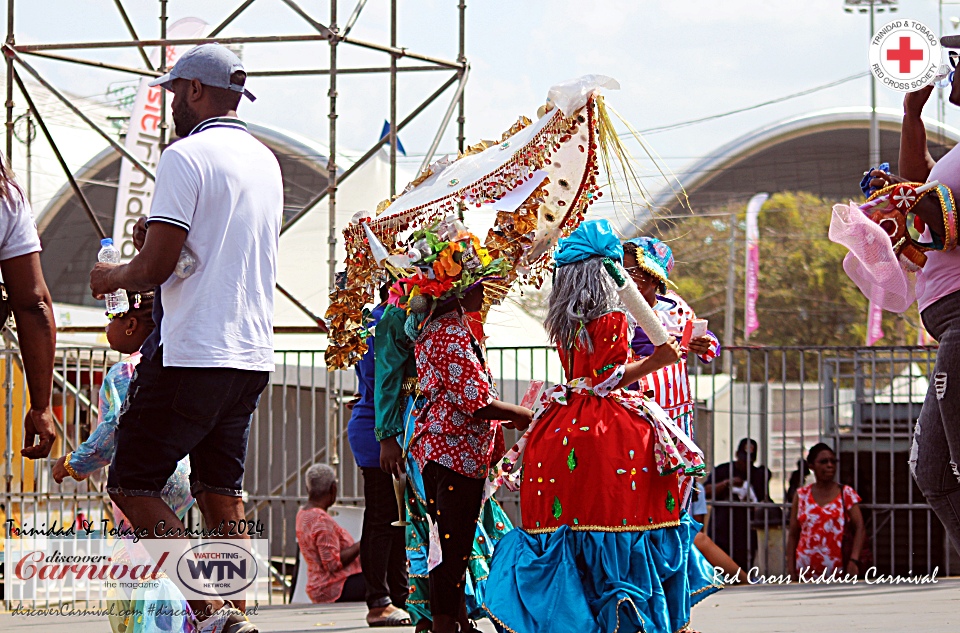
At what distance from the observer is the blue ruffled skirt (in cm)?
480

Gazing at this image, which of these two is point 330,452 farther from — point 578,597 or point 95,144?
point 95,144

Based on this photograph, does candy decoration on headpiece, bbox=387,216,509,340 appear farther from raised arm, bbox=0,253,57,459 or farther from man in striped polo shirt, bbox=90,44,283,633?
raised arm, bbox=0,253,57,459

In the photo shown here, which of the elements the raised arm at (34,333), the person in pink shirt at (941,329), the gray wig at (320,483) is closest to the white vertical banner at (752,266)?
the gray wig at (320,483)

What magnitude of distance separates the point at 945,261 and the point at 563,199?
2.36 m

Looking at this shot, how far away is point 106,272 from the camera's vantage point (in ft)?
14.6

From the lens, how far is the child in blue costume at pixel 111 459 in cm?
441

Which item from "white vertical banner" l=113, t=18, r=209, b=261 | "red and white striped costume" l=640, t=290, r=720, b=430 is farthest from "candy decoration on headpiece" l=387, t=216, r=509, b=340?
"white vertical banner" l=113, t=18, r=209, b=261

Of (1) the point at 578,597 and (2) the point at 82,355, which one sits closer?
(1) the point at 578,597

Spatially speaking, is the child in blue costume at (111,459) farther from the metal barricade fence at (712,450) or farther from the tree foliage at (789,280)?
the tree foliage at (789,280)

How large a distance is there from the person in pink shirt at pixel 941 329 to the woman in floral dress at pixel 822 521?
470 centimetres

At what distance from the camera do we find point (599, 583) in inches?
193

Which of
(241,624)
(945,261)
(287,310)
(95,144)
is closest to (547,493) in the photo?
(241,624)

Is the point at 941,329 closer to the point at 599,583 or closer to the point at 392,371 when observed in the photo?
the point at 599,583

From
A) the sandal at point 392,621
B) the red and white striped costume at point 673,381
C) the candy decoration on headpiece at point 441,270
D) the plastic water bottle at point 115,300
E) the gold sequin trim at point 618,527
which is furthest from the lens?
the sandal at point 392,621
